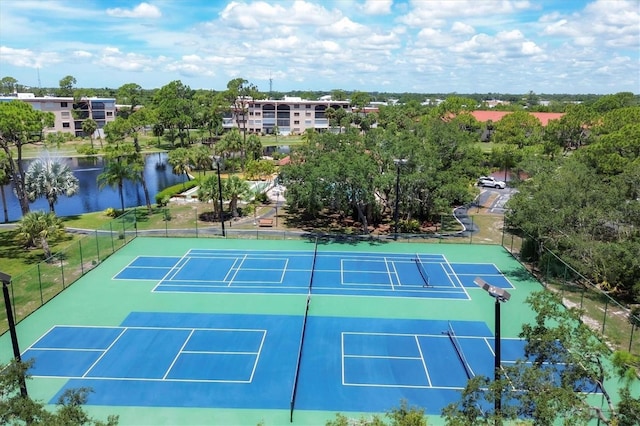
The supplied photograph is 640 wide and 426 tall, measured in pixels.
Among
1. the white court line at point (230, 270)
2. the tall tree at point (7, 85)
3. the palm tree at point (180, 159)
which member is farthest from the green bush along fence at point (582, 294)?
the tall tree at point (7, 85)

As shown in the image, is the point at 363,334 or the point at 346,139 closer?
Answer: the point at 363,334

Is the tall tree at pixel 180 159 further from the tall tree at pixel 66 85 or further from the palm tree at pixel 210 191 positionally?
the tall tree at pixel 66 85

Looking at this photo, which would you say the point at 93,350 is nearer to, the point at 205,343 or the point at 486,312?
the point at 205,343

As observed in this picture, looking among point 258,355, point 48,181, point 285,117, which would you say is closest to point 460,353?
point 258,355

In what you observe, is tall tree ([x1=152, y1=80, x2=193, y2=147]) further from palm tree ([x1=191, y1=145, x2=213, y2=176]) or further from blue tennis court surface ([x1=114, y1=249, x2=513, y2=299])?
blue tennis court surface ([x1=114, y1=249, x2=513, y2=299])

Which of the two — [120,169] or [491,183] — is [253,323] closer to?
[120,169]

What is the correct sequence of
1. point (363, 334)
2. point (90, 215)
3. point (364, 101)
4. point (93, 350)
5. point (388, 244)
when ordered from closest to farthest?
point (93, 350) → point (363, 334) → point (388, 244) → point (90, 215) → point (364, 101)

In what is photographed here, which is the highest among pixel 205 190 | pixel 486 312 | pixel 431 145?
pixel 431 145

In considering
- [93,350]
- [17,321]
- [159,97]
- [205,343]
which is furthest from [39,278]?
[159,97]

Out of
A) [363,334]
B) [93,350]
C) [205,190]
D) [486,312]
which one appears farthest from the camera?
[205,190]

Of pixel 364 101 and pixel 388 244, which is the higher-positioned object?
pixel 364 101
